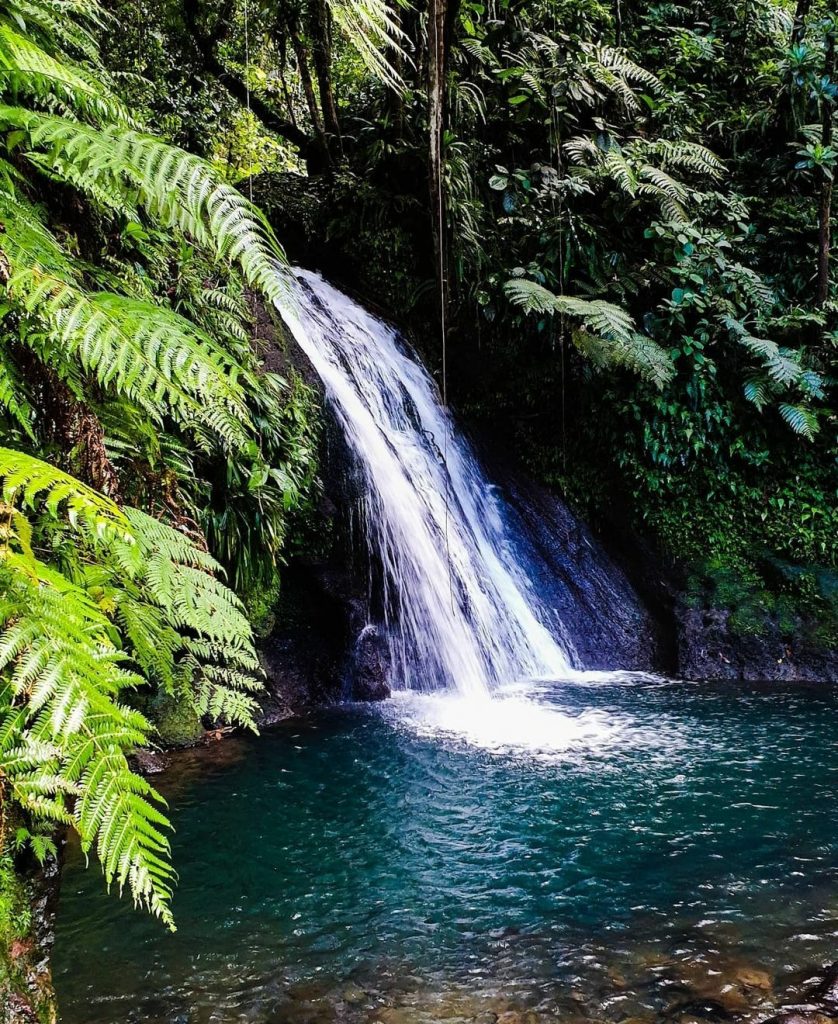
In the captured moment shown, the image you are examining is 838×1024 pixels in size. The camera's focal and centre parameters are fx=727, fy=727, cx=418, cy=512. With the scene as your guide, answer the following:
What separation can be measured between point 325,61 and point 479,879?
31.0 feet

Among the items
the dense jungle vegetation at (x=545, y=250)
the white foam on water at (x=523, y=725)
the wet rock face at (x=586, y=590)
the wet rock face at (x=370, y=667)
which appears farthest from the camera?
the wet rock face at (x=586, y=590)

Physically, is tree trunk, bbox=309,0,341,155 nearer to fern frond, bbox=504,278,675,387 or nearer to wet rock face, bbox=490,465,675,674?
fern frond, bbox=504,278,675,387

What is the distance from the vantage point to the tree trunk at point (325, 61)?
8.43 m

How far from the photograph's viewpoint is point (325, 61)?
9148 mm

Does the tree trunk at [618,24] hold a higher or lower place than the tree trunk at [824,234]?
higher

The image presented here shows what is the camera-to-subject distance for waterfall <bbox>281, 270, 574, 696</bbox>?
659cm

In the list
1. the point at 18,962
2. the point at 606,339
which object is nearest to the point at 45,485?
the point at 18,962

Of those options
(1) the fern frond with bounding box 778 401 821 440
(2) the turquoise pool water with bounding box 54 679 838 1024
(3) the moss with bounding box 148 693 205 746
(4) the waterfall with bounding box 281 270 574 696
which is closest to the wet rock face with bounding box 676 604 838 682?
(4) the waterfall with bounding box 281 270 574 696

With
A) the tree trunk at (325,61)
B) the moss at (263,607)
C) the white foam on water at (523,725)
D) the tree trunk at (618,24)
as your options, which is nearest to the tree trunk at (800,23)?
the tree trunk at (618,24)

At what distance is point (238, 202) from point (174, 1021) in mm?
2718

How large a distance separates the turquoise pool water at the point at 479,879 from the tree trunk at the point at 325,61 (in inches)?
307

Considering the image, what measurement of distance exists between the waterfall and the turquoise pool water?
1.06 m

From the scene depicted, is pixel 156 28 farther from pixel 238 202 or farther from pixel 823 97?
pixel 238 202

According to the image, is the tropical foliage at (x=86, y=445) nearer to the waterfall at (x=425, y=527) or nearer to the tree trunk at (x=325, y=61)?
the waterfall at (x=425, y=527)
